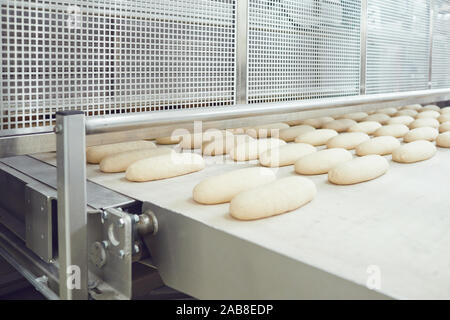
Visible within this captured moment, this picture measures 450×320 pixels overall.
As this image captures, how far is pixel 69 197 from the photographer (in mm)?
822

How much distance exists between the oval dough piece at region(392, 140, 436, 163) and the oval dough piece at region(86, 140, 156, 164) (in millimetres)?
889

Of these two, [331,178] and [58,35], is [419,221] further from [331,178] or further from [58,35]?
[58,35]

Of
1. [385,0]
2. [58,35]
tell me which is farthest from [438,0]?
[58,35]

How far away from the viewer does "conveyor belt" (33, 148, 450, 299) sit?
69 centimetres

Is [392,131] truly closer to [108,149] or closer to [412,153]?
[412,153]

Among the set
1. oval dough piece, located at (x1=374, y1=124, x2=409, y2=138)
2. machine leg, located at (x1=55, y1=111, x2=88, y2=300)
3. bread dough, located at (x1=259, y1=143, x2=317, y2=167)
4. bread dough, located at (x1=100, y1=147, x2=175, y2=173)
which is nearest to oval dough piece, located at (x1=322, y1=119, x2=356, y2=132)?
oval dough piece, located at (x1=374, y1=124, x2=409, y2=138)

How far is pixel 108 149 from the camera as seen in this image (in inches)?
57.7

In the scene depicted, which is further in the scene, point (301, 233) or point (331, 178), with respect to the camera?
point (331, 178)

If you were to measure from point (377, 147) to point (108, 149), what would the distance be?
974mm

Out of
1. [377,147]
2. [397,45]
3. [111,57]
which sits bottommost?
[377,147]

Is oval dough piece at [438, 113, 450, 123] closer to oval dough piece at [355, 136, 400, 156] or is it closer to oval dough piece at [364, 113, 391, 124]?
oval dough piece at [364, 113, 391, 124]

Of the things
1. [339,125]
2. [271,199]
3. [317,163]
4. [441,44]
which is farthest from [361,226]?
[441,44]

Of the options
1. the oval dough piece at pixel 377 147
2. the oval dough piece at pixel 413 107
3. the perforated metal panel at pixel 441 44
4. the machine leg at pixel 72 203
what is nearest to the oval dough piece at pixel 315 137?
the oval dough piece at pixel 377 147

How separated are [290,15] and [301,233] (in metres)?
1.21
